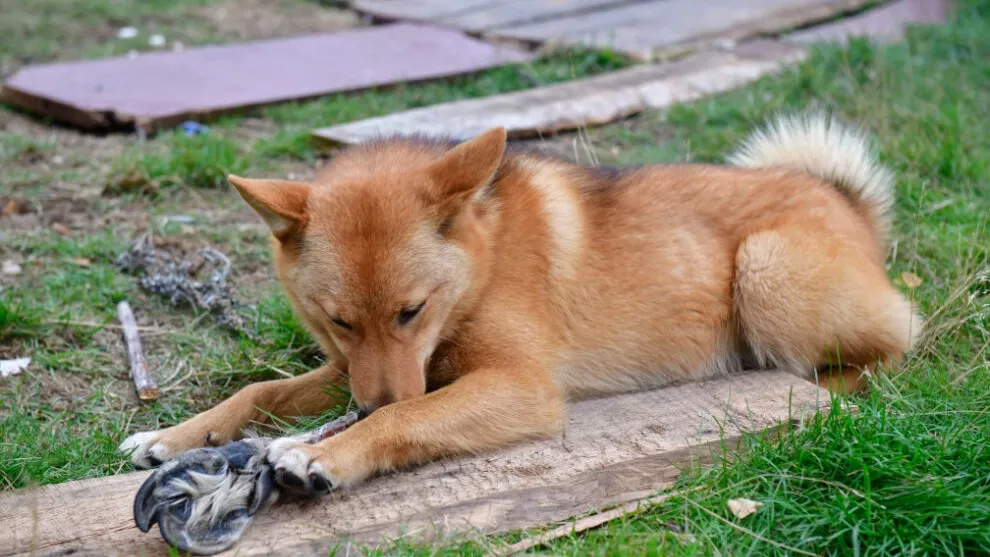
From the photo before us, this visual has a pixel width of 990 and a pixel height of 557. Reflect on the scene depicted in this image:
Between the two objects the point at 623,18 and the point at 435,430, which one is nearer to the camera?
the point at 435,430

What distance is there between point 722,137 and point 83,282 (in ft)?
12.3

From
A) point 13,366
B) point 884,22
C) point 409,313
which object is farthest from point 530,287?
point 884,22

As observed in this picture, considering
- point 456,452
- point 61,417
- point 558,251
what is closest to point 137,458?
point 61,417

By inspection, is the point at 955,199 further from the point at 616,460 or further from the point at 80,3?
→ the point at 80,3

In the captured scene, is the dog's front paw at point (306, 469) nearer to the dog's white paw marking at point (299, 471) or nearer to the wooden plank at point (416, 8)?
the dog's white paw marking at point (299, 471)

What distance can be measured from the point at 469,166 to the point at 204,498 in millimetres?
1352

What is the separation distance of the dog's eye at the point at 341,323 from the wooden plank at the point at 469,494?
0.52 m

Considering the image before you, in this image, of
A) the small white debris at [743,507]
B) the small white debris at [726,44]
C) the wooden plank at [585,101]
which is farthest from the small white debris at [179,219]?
the small white debris at [726,44]

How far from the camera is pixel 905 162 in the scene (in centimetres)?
555

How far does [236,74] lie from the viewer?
7.31 metres

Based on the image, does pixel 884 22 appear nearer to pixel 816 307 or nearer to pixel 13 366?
pixel 816 307

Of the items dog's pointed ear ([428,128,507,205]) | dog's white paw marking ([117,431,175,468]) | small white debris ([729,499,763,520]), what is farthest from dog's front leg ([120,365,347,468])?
small white debris ([729,499,763,520])

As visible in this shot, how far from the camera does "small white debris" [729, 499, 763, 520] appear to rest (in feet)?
9.16

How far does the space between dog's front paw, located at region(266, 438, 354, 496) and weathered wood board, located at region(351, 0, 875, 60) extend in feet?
18.4
